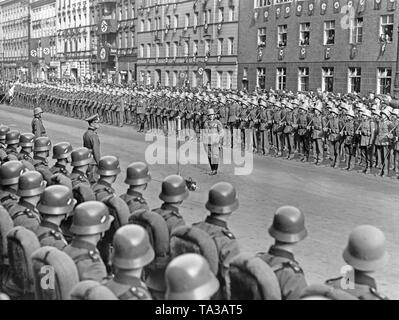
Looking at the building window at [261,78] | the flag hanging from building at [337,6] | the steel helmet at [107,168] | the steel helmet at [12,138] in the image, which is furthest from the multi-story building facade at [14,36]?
the steel helmet at [107,168]

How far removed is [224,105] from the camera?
22219 millimetres

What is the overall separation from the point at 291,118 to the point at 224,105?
157 inches

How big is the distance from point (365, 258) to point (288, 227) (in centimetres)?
77

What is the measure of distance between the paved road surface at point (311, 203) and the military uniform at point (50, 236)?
11.8 feet

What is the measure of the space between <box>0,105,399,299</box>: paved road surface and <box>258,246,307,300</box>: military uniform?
3.18 m

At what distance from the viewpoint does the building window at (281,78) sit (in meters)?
39.4

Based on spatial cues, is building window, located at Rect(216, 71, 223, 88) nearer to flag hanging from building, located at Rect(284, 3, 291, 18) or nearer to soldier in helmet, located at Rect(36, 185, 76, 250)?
flag hanging from building, located at Rect(284, 3, 291, 18)

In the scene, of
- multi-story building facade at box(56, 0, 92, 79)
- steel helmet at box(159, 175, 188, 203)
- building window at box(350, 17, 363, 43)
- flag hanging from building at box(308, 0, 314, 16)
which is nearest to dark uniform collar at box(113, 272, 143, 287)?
steel helmet at box(159, 175, 188, 203)

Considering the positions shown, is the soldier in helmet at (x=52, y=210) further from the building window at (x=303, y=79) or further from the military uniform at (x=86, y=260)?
the building window at (x=303, y=79)

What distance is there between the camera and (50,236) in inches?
198

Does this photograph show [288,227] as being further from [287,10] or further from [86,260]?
[287,10]

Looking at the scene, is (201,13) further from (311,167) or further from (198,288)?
(198,288)

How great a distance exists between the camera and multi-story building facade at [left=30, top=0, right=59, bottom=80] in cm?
8269
